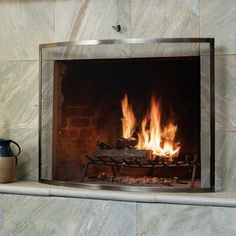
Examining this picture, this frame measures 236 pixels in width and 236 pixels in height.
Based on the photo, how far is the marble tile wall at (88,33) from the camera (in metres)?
2.41

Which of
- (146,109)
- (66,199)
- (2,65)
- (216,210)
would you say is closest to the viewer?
(216,210)

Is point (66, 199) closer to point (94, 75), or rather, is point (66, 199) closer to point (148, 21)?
point (94, 75)

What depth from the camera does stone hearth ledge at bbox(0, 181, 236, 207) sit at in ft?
7.16

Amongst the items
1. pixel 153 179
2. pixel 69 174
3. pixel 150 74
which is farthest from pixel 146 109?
pixel 69 174

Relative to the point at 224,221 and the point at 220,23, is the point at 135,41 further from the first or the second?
the point at 224,221

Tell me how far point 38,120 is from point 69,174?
1.08 feet

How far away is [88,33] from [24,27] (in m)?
0.38

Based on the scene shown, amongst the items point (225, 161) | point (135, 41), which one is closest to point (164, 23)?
point (135, 41)

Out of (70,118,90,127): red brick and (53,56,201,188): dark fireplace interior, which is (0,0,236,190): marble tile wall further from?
(70,118,90,127): red brick

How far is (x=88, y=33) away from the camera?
2604mm

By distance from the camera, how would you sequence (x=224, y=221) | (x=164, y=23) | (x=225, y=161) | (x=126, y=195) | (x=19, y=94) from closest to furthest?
(x=224, y=221)
(x=126, y=195)
(x=225, y=161)
(x=164, y=23)
(x=19, y=94)

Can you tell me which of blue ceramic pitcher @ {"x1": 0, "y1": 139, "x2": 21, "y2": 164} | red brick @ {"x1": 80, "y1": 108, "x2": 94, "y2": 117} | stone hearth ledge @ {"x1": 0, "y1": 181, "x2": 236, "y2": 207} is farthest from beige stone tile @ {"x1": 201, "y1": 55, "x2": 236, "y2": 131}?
blue ceramic pitcher @ {"x1": 0, "y1": 139, "x2": 21, "y2": 164}

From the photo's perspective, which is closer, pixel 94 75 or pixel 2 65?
pixel 94 75

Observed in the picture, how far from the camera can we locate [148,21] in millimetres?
2518
